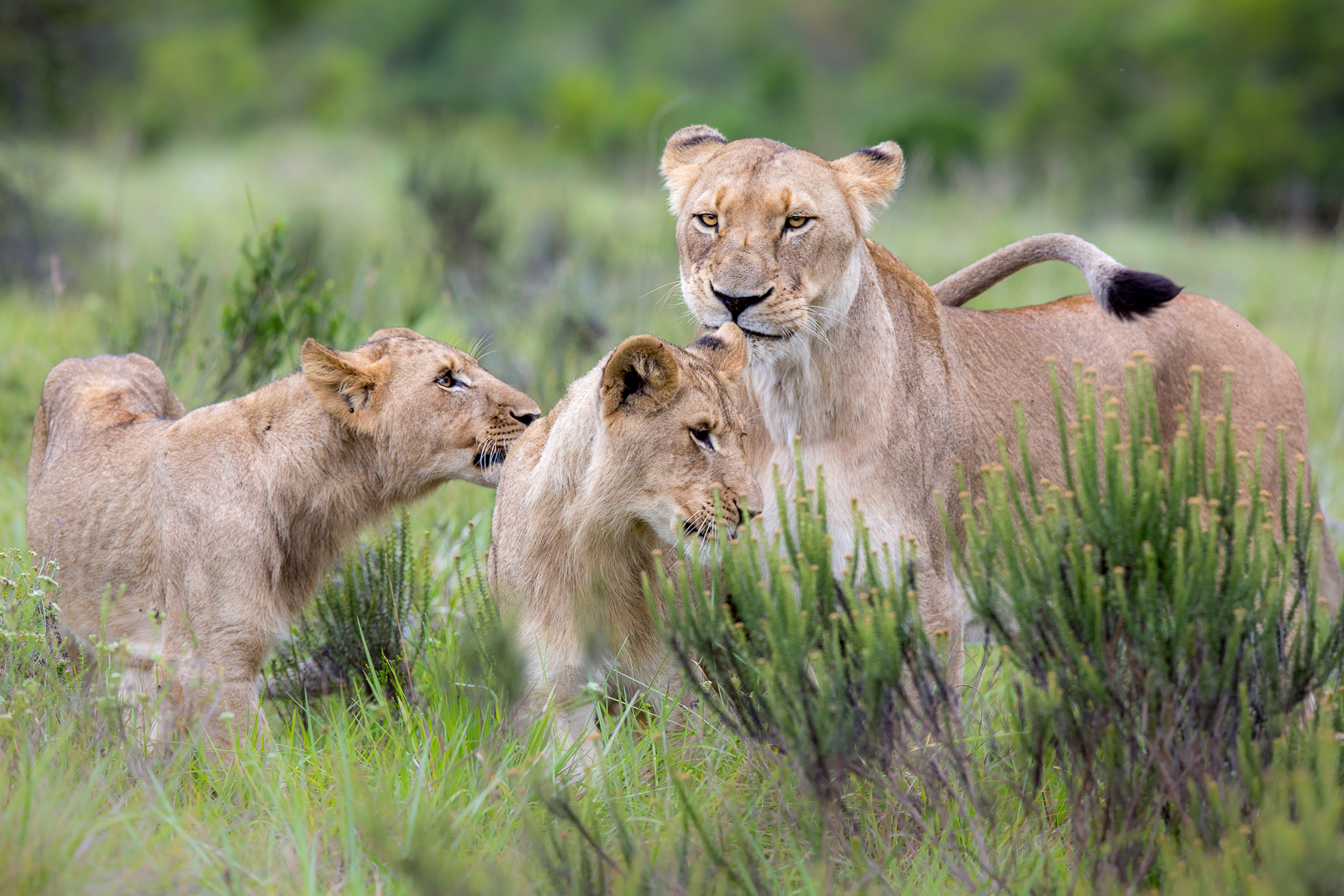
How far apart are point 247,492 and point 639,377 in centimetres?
119

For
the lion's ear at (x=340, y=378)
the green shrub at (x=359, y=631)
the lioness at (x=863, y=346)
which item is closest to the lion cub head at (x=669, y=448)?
the lioness at (x=863, y=346)

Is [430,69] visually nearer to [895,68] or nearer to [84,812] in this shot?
[895,68]

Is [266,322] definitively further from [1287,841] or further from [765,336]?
[1287,841]

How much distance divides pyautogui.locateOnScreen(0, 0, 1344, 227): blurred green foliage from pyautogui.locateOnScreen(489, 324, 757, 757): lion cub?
11.9 ft

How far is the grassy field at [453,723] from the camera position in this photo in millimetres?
2549

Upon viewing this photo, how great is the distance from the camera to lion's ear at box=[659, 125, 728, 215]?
384 cm

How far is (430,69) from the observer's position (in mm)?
35312

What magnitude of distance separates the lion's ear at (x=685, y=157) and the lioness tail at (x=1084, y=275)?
2.98ft

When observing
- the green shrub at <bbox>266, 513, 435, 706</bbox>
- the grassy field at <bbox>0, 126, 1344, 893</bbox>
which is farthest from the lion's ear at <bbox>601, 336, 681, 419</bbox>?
the green shrub at <bbox>266, 513, 435, 706</bbox>

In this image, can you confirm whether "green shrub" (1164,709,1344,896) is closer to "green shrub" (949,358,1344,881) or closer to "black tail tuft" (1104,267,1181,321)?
"green shrub" (949,358,1344,881)

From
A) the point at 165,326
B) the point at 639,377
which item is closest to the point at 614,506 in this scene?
the point at 639,377

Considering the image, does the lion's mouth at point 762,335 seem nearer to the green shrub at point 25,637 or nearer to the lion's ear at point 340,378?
the lion's ear at point 340,378

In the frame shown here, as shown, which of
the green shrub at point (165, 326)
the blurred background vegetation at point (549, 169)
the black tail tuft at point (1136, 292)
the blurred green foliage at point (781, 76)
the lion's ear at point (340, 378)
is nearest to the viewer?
the lion's ear at point (340, 378)

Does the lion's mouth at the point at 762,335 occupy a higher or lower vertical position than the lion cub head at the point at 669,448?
higher
